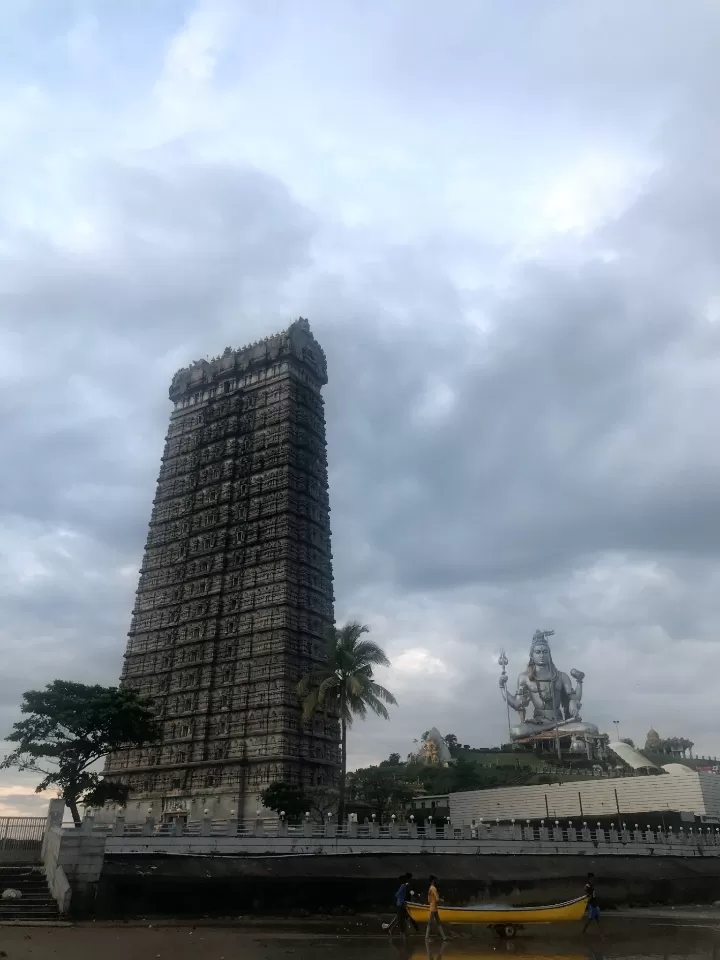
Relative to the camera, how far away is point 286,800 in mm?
49750

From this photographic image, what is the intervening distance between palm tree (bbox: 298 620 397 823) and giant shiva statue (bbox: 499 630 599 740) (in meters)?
78.1

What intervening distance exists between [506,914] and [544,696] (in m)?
107

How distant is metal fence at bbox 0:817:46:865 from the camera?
31.1 metres

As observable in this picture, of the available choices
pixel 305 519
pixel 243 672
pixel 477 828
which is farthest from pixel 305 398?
pixel 477 828

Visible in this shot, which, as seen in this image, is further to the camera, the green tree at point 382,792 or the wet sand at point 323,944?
the green tree at point 382,792

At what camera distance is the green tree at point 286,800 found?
49.4 m

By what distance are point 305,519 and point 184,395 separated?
81.0 ft

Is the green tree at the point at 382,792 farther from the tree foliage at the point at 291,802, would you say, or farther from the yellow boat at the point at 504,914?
the yellow boat at the point at 504,914

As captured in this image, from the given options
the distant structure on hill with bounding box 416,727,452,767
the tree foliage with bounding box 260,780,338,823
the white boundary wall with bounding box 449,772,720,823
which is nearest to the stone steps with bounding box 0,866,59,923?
the tree foliage with bounding box 260,780,338,823

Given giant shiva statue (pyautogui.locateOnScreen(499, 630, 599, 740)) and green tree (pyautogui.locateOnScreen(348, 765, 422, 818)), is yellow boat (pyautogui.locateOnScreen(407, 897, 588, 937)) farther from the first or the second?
giant shiva statue (pyautogui.locateOnScreen(499, 630, 599, 740))

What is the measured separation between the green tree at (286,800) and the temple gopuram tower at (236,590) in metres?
3.89

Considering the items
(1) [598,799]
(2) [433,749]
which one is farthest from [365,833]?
(2) [433,749]

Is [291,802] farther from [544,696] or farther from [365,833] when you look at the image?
[544,696]

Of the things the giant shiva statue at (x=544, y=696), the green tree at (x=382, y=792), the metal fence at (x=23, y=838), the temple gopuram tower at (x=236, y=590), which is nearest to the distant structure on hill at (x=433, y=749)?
the giant shiva statue at (x=544, y=696)
